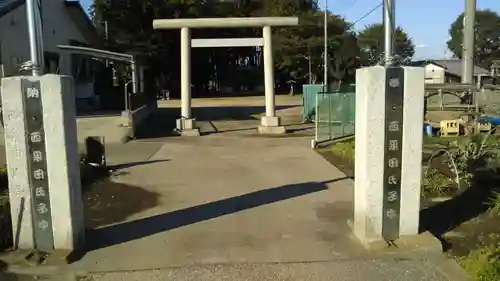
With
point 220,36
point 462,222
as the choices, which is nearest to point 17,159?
point 462,222

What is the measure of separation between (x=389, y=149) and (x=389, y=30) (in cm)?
140

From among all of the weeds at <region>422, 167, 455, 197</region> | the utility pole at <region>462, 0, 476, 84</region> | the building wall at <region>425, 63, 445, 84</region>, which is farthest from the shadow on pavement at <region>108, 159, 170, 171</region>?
the building wall at <region>425, 63, 445, 84</region>

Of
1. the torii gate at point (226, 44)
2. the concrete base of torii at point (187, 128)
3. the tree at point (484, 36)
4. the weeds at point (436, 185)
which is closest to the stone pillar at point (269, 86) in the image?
the torii gate at point (226, 44)

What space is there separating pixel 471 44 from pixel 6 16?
1666cm

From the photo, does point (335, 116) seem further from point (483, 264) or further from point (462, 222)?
point (483, 264)

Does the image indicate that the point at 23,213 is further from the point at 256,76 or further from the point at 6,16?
the point at 256,76

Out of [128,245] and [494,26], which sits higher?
[494,26]

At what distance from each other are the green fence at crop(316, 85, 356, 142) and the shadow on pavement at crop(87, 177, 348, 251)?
7.28 meters

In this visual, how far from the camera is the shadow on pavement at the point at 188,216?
22.7 ft

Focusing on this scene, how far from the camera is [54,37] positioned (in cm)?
2708

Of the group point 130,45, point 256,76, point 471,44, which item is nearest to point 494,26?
point 256,76

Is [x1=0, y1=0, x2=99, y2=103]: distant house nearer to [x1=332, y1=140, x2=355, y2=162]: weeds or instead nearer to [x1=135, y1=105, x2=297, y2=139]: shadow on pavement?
[x1=135, y1=105, x2=297, y2=139]: shadow on pavement

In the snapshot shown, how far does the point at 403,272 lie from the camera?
547cm

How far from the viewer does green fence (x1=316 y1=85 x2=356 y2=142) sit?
677 inches
